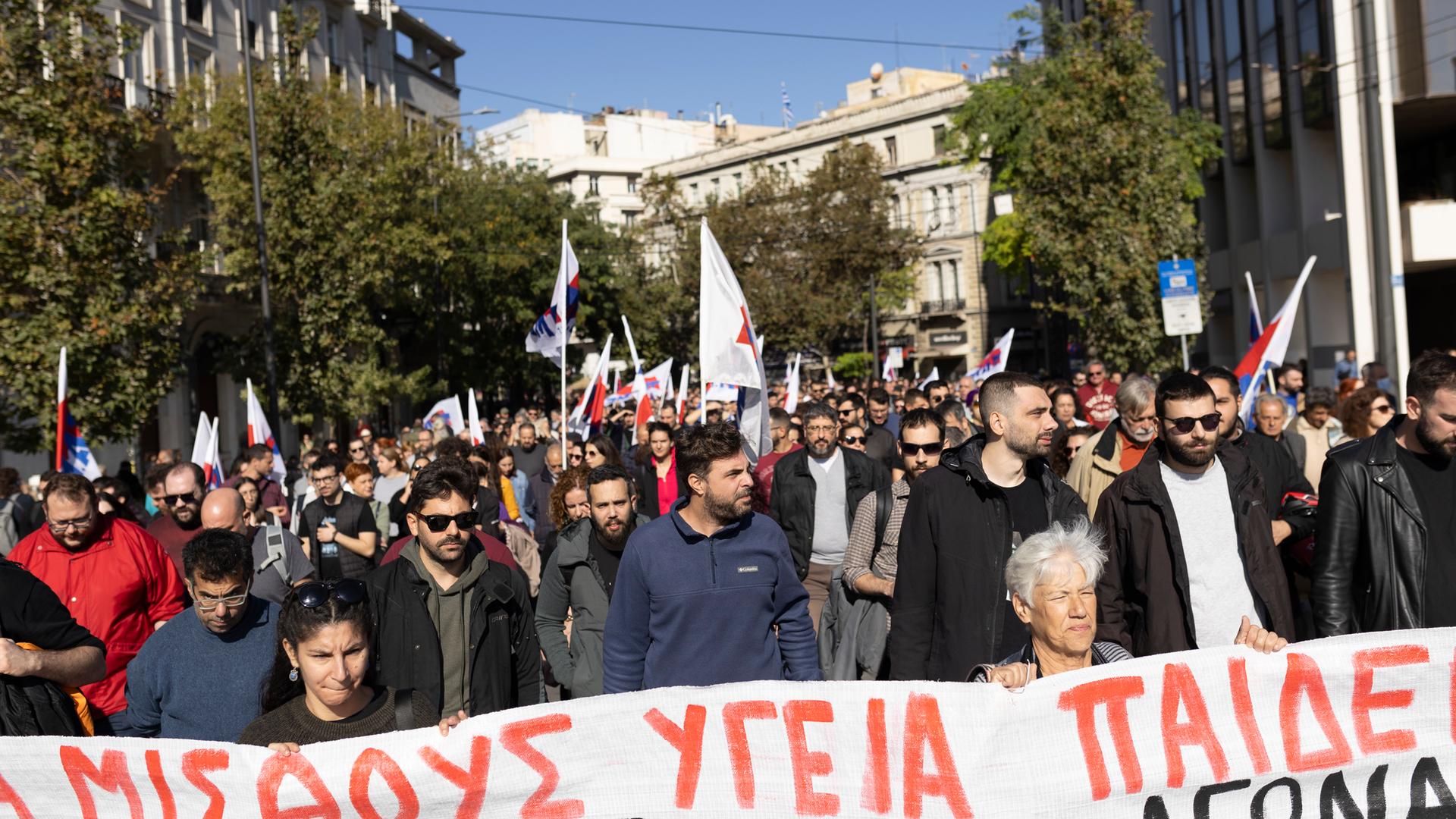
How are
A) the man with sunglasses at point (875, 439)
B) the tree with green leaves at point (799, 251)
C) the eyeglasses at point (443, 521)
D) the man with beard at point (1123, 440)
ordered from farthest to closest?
the tree with green leaves at point (799, 251), the man with sunglasses at point (875, 439), the man with beard at point (1123, 440), the eyeglasses at point (443, 521)

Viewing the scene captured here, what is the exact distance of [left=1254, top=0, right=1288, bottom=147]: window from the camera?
2823 centimetres

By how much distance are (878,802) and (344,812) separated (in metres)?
1.55

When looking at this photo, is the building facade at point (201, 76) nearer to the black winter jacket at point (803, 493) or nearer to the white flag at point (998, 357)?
the white flag at point (998, 357)

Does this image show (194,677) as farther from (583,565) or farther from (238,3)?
(238,3)

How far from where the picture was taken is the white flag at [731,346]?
855 centimetres

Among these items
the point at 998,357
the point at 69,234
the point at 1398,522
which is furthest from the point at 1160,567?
the point at 69,234

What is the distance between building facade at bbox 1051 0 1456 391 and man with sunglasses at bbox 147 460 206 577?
16610 millimetres

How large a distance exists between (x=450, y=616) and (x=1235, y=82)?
3105cm

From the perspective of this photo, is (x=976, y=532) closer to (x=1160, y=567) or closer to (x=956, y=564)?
(x=956, y=564)

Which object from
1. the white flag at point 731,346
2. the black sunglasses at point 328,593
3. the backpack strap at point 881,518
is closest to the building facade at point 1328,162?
the white flag at point 731,346

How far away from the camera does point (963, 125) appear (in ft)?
133

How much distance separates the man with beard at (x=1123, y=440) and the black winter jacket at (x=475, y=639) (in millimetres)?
2871

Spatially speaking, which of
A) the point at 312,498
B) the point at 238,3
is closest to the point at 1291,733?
the point at 312,498

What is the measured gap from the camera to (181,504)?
7.44 metres
